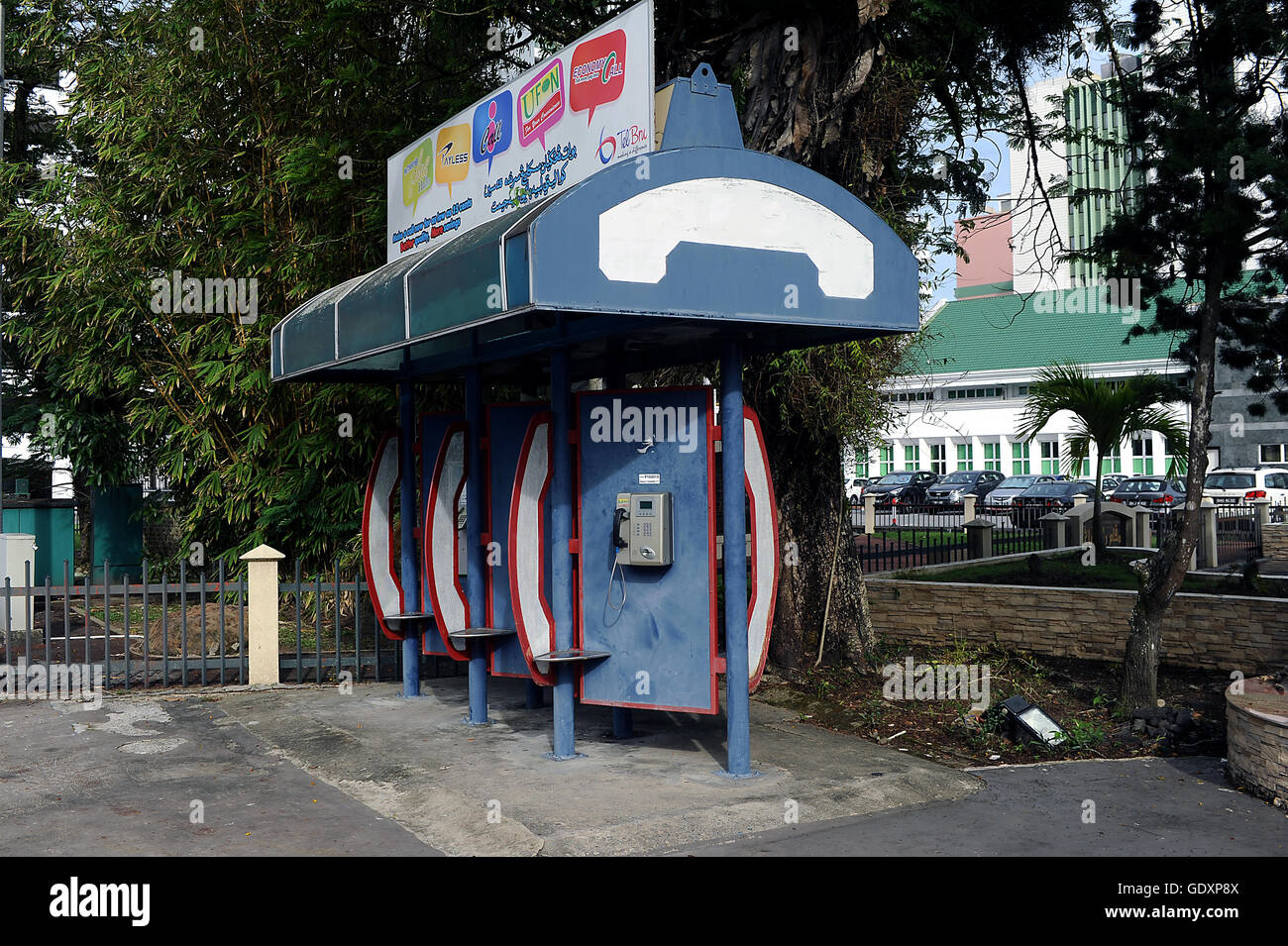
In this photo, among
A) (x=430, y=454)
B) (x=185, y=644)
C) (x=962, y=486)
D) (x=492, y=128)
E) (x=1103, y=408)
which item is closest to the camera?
(x=492, y=128)

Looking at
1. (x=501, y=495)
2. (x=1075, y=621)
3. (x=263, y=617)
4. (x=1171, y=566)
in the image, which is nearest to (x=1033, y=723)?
(x=1171, y=566)

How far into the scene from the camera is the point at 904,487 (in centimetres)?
4628

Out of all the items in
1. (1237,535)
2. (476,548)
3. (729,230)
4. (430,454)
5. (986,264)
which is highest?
(986,264)

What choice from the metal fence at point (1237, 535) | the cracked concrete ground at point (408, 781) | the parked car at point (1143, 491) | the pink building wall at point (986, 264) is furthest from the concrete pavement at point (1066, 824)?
the pink building wall at point (986, 264)

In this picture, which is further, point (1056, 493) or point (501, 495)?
point (1056, 493)

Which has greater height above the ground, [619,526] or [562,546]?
[619,526]

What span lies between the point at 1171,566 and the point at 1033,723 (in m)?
1.88

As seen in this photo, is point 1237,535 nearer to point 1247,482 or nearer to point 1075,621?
point 1075,621

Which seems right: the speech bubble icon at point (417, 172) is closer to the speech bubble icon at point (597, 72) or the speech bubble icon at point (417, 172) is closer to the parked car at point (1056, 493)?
the speech bubble icon at point (597, 72)

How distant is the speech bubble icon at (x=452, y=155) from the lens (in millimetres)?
→ 8805

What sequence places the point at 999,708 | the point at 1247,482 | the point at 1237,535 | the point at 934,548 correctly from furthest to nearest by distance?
the point at 1247,482
the point at 1237,535
the point at 934,548
the point at 999,708

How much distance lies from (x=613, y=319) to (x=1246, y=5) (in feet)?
19.0

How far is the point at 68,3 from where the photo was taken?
17.5 m

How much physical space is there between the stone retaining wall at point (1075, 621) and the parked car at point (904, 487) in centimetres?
2841
